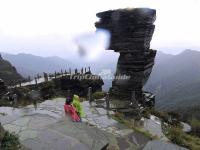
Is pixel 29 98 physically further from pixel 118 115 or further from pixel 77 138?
pixel 77 138

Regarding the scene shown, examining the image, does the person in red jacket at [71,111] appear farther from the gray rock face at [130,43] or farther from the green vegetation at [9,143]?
the gray rock face at [130,43]

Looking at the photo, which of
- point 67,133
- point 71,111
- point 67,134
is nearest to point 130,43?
point 71,111

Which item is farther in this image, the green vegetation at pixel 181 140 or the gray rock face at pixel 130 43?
the gray rock face at pixel 130 43

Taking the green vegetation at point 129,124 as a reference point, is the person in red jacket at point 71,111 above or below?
above

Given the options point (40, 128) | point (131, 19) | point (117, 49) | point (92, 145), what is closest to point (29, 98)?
point (117, 49)

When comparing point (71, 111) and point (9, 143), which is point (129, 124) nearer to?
point (71, 111)

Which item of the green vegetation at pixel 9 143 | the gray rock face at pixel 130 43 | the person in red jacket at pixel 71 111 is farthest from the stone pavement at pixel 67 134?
the gray rock face at pixel 130 43

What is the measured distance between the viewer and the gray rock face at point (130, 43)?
28859mm

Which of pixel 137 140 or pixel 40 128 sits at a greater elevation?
pixel 40 128

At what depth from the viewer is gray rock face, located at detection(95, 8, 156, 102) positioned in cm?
2886

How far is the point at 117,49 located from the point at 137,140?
1643 cm

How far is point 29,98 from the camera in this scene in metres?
27.8

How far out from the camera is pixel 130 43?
29719mm

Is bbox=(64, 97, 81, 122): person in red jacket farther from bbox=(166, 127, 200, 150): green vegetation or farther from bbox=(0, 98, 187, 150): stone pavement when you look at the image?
bbox=(166, 127, 200, 150): green vegetation
